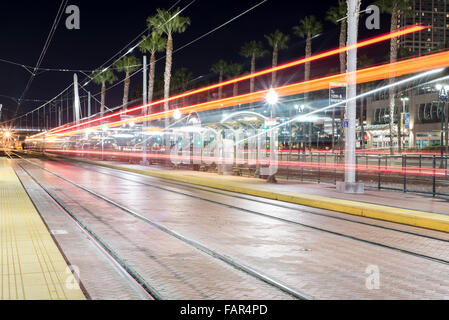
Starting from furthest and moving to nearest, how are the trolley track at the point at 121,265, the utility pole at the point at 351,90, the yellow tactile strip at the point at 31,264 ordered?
1. the utility pole at the point at 351,90
2. the trolley track at the point at 121,265
3. the yellow tactile strip at the point at 31,264

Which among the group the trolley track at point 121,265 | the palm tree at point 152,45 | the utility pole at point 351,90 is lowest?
the trolley track at point 121,265

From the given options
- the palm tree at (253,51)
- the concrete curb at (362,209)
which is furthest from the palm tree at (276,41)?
the concrete curb at (362,209)

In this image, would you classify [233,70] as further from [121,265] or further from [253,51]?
[121,265]

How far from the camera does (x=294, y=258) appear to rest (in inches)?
332

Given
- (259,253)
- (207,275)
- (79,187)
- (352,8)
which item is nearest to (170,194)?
(79,187)

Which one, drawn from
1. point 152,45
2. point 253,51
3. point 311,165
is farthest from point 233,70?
point 311,165

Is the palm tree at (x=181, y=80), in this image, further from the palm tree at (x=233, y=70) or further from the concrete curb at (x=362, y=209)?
the concrete curb at (x=362, y=209)

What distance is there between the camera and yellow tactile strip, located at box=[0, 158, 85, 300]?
19.4ft

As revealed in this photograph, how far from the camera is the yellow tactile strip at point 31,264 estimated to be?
19.4 ft

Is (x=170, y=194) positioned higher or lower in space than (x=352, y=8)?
lower

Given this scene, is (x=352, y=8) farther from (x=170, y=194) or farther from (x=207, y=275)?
(x=207, y=275)

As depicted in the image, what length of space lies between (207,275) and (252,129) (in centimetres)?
2048

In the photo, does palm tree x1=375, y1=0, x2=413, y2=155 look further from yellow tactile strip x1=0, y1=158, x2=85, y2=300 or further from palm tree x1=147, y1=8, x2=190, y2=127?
yellow tactile strip x1=0, y1=158, x2=85, y2=300

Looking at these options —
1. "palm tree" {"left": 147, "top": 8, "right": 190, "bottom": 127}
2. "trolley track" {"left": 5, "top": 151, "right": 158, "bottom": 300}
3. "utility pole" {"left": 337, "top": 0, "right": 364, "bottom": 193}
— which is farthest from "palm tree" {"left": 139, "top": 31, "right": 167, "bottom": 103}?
"trolley track" {"left": 5, "top": 151, "right": 158, "bottom": 300}
